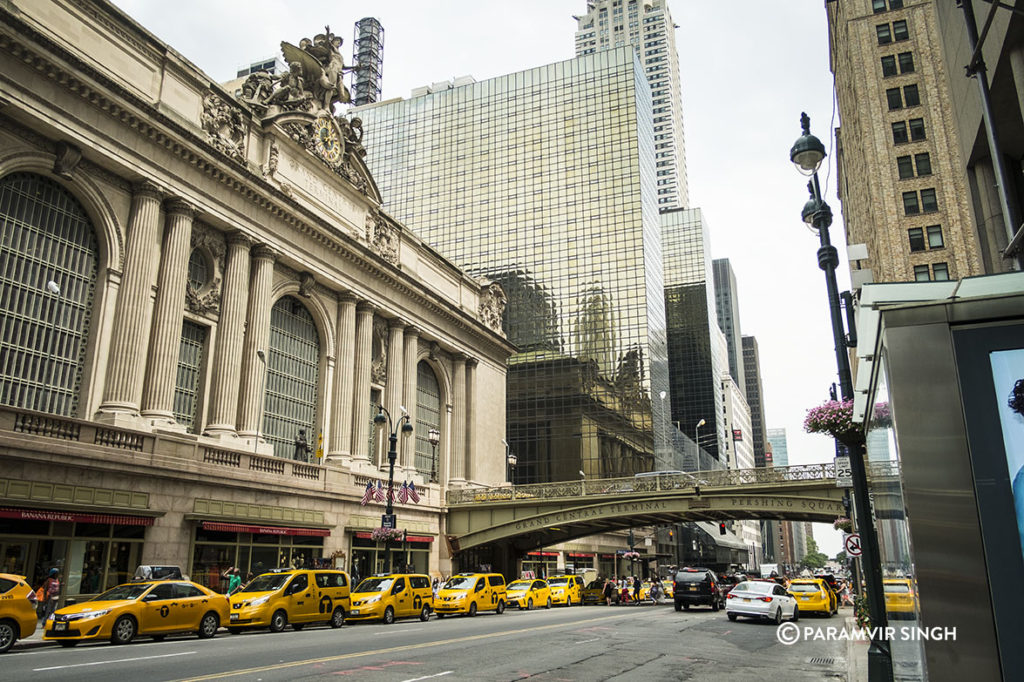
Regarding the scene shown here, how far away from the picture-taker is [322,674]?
460 inches

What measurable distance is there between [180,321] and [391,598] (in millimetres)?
14598

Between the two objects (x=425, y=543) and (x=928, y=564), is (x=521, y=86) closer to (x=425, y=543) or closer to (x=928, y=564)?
(x=425, y=543)

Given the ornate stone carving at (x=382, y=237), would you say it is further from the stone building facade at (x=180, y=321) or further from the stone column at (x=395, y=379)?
the stone column at (x=395, y=379)

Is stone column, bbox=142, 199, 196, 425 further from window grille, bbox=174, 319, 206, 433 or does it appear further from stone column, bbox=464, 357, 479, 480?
stone column, bbox=464, 357, 479, 480

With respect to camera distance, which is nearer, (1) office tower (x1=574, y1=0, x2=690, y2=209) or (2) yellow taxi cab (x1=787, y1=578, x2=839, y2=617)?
(2) yellow taxi cab (x1=787, y1=578, x2=839, y2=617)

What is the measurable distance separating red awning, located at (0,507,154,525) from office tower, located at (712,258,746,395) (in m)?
177

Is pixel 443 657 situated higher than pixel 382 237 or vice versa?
pixel 382 237

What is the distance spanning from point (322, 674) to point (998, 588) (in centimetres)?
994

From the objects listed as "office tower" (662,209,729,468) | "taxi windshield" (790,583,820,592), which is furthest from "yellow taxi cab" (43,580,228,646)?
"office tower" (662,209,729,468)

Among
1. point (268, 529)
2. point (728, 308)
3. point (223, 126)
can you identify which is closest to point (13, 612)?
point (268, 529)

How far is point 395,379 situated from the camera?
46.0 meters

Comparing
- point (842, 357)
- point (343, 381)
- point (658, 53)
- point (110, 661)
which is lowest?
point (110, 661)

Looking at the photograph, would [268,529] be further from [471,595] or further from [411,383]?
[411,383]

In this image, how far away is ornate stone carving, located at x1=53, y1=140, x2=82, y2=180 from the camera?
27.0 meters
